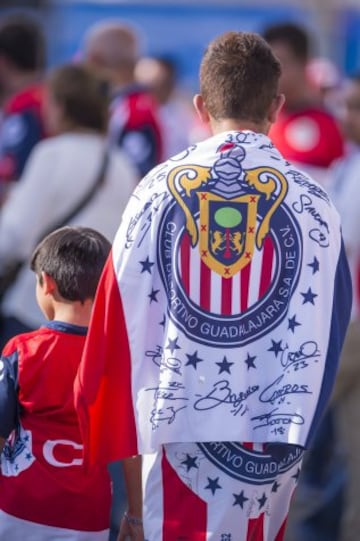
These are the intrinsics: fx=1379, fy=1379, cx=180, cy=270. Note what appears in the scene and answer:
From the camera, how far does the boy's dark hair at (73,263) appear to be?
3932mm

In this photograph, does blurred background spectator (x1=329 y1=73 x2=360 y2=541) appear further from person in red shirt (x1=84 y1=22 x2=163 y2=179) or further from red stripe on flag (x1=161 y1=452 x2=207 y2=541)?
red stripe on flag (x1=161 y1=452 x2=207 y2=541)

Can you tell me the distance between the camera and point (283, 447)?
3609mm

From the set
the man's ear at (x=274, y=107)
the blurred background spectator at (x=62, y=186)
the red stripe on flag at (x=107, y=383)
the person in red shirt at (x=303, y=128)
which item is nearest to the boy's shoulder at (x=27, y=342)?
the red stripe on flag at (x=107, y=383)

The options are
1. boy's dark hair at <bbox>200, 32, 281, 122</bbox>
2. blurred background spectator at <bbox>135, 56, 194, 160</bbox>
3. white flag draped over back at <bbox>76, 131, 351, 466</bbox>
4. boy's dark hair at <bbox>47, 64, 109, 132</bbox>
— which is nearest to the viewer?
white flag draped over back at <bbox>76, 131, 351, 466</bbox>

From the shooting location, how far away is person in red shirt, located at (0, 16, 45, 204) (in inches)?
270

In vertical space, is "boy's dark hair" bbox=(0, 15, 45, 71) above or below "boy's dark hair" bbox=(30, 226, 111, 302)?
above

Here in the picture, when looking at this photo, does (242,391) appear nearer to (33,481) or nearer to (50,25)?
(33,481)

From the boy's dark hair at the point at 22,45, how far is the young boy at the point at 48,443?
13.8 ft

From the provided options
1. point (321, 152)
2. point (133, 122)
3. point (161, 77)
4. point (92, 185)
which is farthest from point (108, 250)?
point (161, 77)

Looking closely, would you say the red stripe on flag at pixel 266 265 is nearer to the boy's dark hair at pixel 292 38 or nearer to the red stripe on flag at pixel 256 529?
the red stripe on flag at pixel 256 529

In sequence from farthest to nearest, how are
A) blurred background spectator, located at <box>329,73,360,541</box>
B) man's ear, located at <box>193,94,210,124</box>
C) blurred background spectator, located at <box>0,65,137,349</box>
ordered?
blurred background spectator, located at <box>329,73,360,541</box> → blurred background spectator, located at <box>0,65,137,349</box> → man's ear, located at <box>193,94,210,124</box>

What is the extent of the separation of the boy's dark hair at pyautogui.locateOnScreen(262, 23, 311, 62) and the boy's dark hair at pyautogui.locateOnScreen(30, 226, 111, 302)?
3.72m

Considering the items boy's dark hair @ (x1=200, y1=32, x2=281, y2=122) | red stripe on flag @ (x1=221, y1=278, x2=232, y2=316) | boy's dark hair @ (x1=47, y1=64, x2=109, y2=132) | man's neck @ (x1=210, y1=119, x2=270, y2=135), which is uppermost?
boy's dark hair @ (x1=200, y1=32, x2=281, y2=122)

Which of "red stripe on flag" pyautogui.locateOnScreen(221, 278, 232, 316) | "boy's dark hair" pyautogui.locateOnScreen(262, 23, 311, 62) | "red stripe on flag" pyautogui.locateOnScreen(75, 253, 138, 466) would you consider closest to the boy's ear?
"red stripe on flag" pyautogui.locateOnScreen(75, 253, 138, 466)
